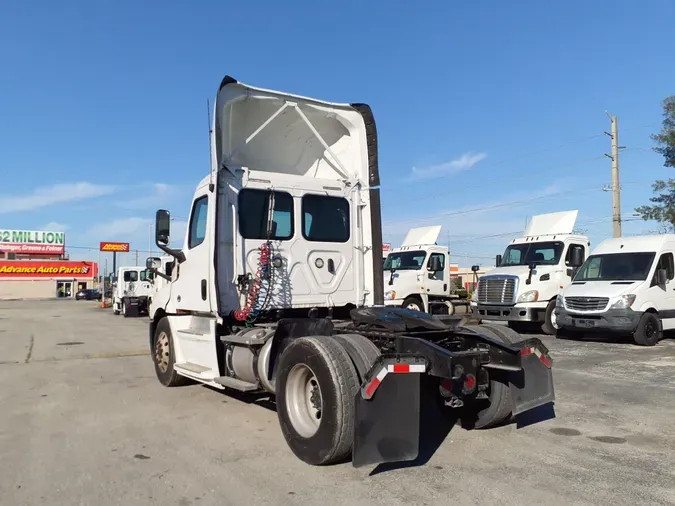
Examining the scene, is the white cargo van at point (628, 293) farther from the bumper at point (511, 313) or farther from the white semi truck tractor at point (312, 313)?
the white semi truck tractor at point (312, 313)

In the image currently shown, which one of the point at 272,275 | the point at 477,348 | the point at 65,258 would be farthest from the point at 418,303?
the point at 65,258

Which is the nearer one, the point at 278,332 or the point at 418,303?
the point at 278,332

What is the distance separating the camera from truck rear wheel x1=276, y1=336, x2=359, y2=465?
4.45m

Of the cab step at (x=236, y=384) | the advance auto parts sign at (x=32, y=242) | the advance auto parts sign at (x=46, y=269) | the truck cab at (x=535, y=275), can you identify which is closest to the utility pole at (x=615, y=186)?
the truck cab at (x=535, y=275)

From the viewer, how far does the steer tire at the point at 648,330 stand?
Result: 43.3 ft

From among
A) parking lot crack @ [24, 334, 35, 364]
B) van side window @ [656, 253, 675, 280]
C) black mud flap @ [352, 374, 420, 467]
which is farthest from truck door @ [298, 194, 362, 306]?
van side window @ [656, 253, 675, 280]

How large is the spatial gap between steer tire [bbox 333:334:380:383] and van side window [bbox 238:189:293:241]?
2421 millimetres

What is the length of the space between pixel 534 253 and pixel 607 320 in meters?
3.97

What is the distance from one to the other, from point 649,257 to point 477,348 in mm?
10799

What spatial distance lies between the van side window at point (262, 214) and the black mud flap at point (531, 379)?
3.25 metres

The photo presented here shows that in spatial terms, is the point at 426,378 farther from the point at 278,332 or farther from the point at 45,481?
the point at 45,481

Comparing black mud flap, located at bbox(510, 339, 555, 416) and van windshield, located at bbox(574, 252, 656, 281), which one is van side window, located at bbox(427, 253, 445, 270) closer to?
van windshield, located at bbox(574, 252, 656, 281)

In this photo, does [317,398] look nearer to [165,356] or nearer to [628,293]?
[165,356]

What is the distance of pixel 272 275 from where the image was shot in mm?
6965
